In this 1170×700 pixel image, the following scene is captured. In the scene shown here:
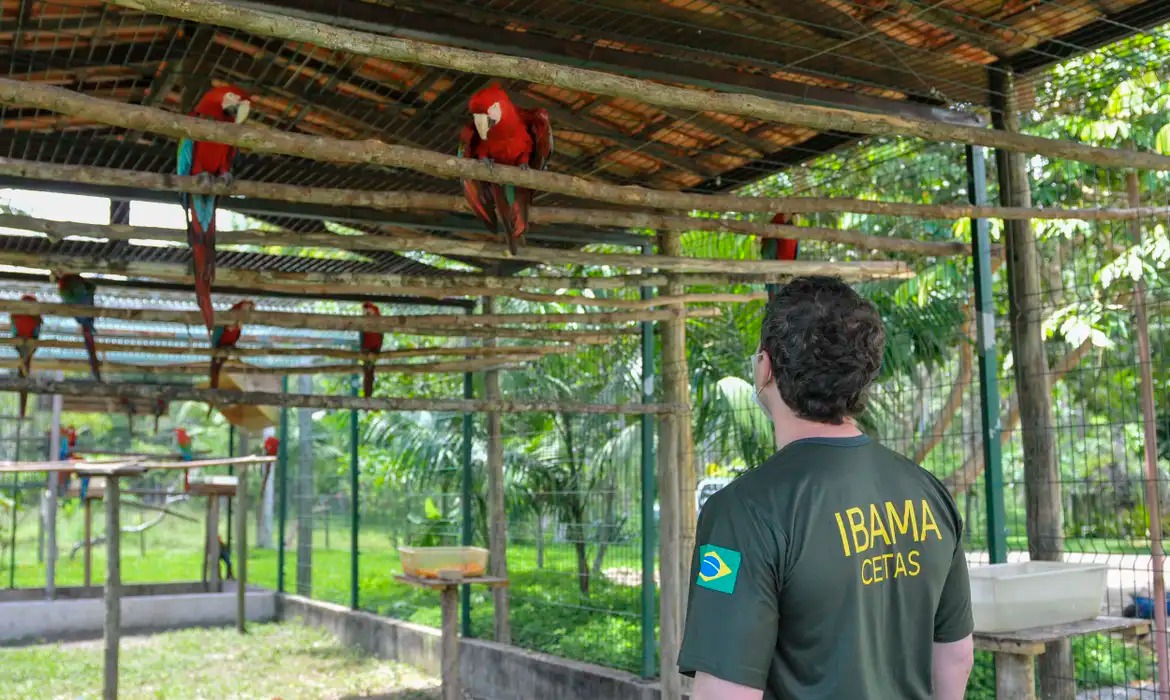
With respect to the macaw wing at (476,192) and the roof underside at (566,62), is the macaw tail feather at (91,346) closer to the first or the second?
the roof underside at (566,62)

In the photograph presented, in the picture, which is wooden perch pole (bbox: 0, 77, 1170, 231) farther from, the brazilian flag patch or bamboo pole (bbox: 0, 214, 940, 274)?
A: the brazilian flag patch

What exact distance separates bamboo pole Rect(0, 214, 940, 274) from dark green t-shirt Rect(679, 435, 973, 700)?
91.5 inches

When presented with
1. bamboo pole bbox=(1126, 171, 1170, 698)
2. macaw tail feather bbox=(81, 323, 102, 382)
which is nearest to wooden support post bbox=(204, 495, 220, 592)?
macaw tail feather bbox=(81, 323, 102, 382)

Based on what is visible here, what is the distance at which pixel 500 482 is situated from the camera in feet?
22.2

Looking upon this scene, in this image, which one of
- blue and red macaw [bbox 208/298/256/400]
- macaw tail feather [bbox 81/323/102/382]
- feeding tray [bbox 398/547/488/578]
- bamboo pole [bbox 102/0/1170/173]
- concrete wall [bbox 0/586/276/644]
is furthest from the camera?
concrete wall [bbox 0/586/276/644]

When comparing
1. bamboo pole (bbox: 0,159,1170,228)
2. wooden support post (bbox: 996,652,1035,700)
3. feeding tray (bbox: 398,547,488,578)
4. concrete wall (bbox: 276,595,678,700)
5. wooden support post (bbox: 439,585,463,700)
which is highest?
bamboo pole (bbox: 0,159,1170,228)

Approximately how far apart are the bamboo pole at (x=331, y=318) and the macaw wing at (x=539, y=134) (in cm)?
94

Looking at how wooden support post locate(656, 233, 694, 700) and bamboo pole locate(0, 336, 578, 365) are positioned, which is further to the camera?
bamboo pole locate(0, 336, 578, 365)

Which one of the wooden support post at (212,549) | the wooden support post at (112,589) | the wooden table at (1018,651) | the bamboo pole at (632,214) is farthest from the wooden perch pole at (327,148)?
the wooden support post at (212,549)

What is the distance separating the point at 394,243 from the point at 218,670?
4.97 m

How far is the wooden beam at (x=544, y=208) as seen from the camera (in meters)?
2.66

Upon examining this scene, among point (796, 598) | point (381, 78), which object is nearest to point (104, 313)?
point (381, 78)

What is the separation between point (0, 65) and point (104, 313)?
3.30 feet

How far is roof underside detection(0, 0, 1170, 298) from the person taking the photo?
3484mm
